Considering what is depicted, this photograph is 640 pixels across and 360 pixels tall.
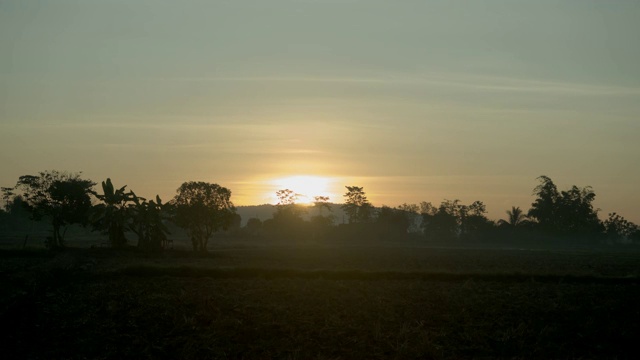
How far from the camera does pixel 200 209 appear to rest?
6925 centimetres

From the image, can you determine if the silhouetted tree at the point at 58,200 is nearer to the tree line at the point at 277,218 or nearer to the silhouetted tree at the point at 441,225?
the tree line at the point at 277,218

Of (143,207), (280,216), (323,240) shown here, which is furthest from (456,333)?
(280,216)

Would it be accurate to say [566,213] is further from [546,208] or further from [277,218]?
[277,218]

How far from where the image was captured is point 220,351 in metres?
19.2

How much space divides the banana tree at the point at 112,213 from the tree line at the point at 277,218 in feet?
0.33

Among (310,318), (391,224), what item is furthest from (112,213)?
(391,224)

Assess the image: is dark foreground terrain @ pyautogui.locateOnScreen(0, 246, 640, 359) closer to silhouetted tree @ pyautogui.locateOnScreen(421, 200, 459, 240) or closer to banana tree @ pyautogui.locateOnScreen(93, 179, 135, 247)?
banana tree @ pyautogui.locateOnScreen(93, 179, 135, 247)

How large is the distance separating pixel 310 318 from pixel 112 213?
4251 centimetres

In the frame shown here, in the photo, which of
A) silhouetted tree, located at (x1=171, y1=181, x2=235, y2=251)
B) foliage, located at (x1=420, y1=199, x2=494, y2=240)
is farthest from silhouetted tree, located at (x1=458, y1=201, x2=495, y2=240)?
silhouetted tree, located at (x1=171, y1=181, x2=235, y2=251)

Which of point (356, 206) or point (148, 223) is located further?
point (356, 206)

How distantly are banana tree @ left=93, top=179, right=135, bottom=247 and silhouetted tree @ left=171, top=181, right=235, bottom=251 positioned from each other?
353 inches

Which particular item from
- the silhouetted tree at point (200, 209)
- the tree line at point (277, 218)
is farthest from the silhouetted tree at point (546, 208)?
the silhouetted tree at point (200, 209)

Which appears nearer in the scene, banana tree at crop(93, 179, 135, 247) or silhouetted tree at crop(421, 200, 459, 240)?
banana tree at crop(93, 179, 135, 247)

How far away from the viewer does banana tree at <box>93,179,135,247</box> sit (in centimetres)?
5981
